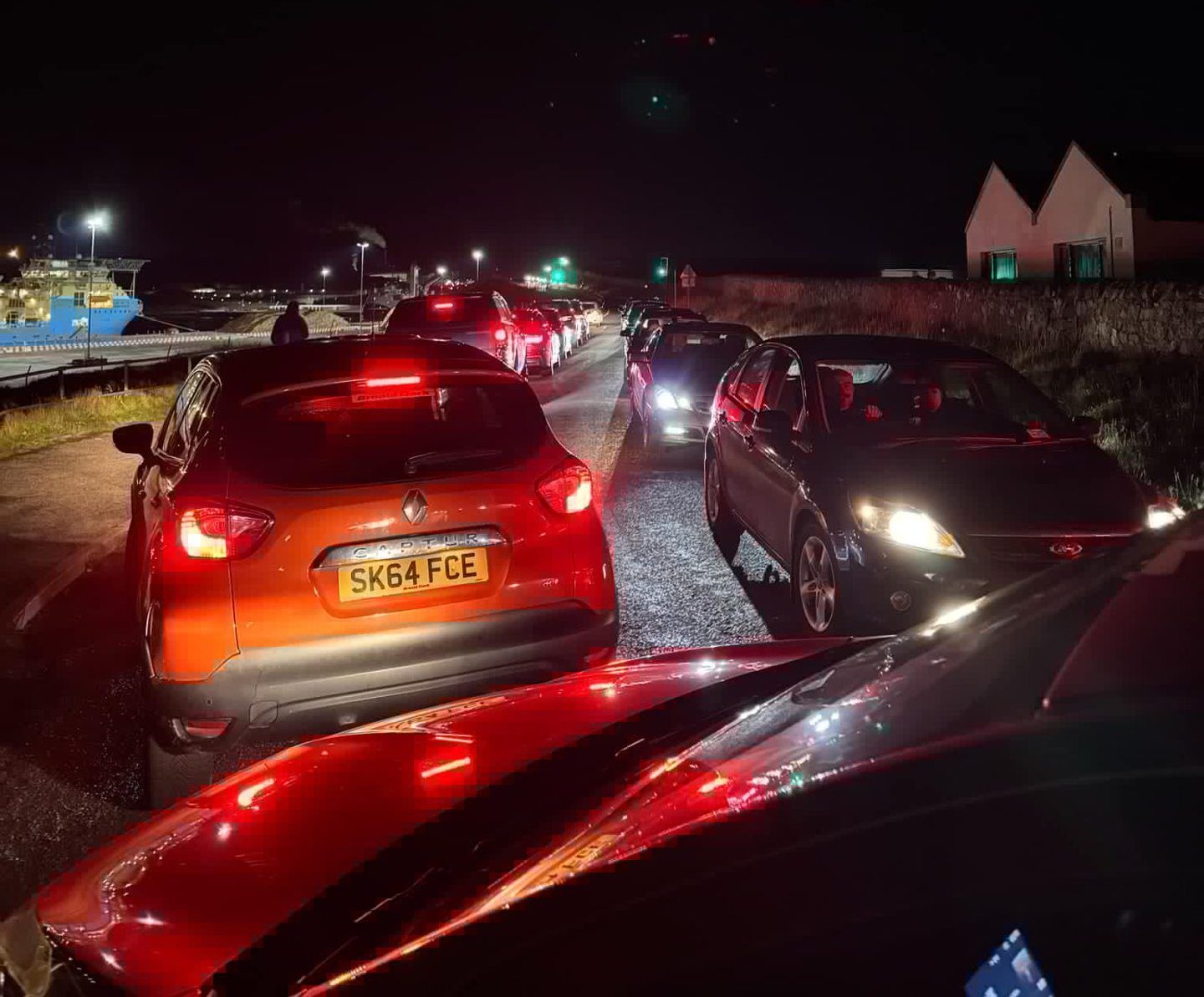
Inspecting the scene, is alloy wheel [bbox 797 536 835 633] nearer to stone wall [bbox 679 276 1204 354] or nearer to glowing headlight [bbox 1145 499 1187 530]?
glowing headlight [bbox 1145 499 1187 530]

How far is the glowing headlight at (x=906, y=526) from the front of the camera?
16.9ft

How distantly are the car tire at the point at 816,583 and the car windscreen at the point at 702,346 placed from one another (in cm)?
731

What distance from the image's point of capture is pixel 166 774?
13.3ft

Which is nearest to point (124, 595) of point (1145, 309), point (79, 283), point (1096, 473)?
point (1096, 473)

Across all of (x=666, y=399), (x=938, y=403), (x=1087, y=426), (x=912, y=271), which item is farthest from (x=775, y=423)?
(x=912, y=271)

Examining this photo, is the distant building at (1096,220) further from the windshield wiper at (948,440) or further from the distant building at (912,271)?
the distant building at (912,271)

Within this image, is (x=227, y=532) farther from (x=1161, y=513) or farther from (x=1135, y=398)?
(x=1135, y=398)

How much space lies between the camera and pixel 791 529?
246 inches

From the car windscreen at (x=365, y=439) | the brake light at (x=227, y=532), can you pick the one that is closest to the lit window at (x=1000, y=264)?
the car windscreen at (x=365, y=439)

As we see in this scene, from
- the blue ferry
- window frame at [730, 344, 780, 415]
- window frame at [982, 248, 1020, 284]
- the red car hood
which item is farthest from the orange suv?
the blue ferry

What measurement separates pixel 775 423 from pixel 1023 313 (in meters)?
18.9

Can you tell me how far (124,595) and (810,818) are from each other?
6.77 metres

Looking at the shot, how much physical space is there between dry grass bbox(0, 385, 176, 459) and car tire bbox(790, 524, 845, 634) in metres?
10.8

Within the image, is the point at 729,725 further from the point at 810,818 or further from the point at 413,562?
the point at 413,562
